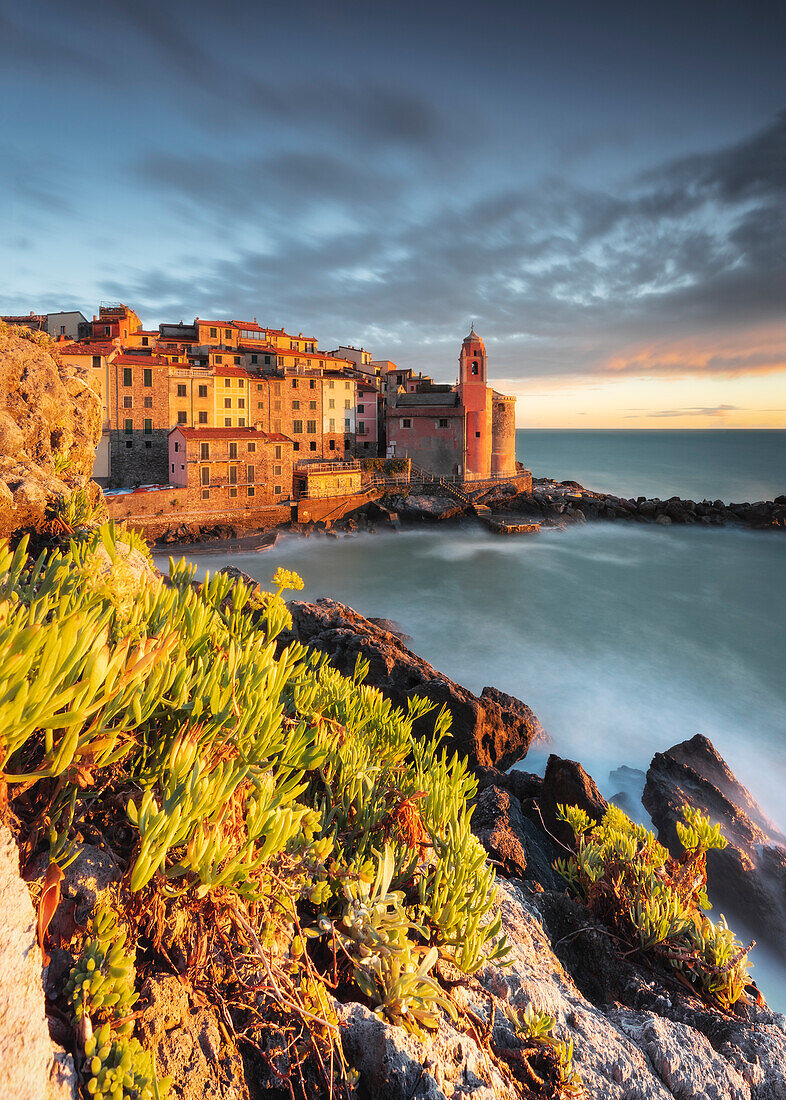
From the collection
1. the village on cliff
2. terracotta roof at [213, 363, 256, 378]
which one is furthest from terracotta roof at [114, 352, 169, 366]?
terracotta roof at [213, 363, 256, 378]

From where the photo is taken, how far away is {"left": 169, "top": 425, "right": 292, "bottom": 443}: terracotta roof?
129 feet

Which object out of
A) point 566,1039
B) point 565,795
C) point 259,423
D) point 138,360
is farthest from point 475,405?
point 566,1039

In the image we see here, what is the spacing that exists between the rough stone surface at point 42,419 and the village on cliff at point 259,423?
29612mm

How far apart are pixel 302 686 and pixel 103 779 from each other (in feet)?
4.29

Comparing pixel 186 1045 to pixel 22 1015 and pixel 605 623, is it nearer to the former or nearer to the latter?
pixel 22 1015

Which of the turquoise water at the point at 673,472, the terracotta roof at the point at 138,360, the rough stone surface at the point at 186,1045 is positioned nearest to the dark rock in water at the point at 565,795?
the rough stone surface at the point at 186,1045

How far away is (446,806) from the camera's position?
2.68 meters

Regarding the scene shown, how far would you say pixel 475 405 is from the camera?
172 feet

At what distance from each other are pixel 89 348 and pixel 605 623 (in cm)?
4174

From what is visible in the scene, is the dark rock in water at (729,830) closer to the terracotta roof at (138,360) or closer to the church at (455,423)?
the church at (455,423)

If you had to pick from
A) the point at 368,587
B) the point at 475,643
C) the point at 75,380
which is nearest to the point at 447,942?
the point at 75,380

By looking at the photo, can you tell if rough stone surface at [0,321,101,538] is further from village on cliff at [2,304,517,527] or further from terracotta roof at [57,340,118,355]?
terracotta roof at [57,340,118,355]

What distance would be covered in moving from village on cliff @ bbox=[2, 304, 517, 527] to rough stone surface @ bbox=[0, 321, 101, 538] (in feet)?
97.2

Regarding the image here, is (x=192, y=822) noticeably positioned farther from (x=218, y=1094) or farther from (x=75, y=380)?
(x=75, y=380)
